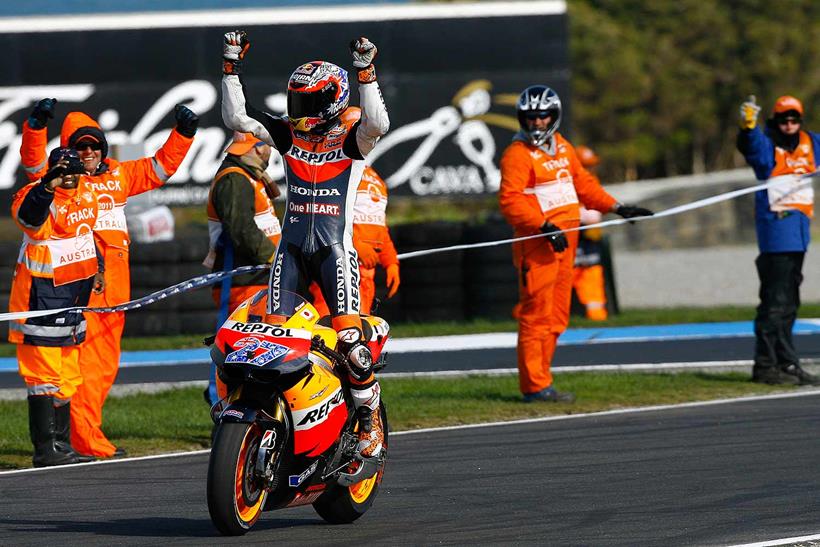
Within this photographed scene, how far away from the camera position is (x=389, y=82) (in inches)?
934

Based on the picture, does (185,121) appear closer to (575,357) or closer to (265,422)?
(265,422)

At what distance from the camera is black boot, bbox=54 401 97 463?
9.53 meters

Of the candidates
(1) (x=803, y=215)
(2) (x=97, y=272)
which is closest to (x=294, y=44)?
(1) (x=803, y=215)

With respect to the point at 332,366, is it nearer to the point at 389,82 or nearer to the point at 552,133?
the point at 552,133

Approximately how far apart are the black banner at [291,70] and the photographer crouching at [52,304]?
13.3m

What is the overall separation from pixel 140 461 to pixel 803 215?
549 centimetres

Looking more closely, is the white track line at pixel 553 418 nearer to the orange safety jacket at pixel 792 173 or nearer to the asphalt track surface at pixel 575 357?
the orange safety jacket at pixel 792 173

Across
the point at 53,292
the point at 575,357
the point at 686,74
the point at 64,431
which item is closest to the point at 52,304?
the point at 53,292

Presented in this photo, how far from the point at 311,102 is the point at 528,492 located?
7.09 ft

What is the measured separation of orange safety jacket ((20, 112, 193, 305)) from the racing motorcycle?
8.79ft

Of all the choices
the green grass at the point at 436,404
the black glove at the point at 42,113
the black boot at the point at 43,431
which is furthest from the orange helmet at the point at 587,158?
the black boot at the point at 43,431

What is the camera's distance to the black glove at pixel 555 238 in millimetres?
11180

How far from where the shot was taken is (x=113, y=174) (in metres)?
9.84

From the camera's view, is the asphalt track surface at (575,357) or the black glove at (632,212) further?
the asphalt track surface at (575,357)
